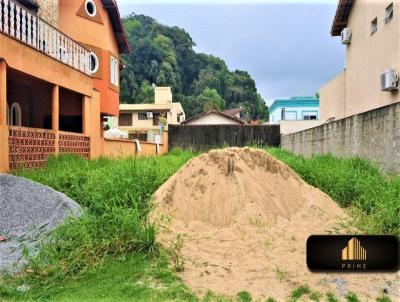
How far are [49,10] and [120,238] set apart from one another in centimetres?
899

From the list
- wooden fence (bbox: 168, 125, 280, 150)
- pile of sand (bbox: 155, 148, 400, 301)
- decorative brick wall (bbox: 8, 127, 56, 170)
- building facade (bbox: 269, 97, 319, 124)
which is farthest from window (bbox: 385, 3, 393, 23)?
building facade (bbox: 269, 97, 319, 124)

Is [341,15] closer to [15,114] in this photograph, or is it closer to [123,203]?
[15,114]

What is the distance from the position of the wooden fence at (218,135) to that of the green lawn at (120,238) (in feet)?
37.4

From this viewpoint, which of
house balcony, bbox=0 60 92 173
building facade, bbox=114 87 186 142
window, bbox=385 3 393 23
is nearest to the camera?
house balcony, bbox=0 60 92 173

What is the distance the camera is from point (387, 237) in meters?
1.31

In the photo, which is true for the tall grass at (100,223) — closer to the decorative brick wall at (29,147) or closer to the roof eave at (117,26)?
the decorative brick wall at (29,147)

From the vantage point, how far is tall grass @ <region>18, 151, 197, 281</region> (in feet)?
10.7

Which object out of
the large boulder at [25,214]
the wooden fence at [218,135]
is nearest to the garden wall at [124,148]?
the wooden fence at [218,135]

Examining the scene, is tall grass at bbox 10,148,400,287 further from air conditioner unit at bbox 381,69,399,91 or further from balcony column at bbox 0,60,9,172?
air conditioner unit at bbox 381,69,399,91

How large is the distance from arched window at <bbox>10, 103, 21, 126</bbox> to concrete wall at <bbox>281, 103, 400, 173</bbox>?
766 centimetres

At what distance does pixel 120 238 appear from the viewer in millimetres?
3500

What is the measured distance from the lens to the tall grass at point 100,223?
3256 mm

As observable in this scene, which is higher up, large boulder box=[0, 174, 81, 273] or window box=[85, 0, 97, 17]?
window box=[85, 0, 97, 17]

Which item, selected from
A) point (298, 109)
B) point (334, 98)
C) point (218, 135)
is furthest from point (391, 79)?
point (298, 109)
